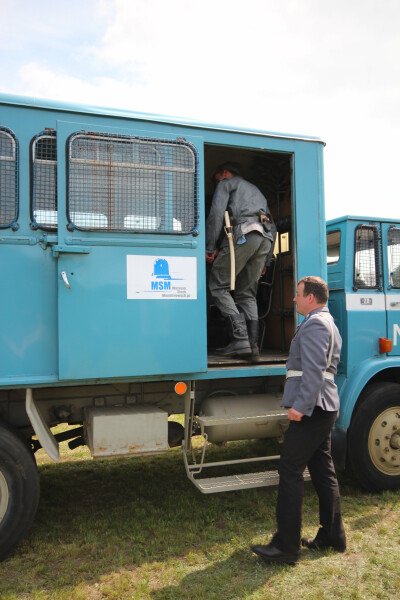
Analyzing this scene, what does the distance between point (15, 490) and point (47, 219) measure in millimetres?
1938

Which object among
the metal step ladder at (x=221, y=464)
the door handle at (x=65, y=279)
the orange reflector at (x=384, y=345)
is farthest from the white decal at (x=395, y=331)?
the door handle at (x=65, y=279)

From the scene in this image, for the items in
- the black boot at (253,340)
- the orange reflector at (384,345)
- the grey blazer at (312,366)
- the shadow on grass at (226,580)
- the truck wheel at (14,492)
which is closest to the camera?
the shadow on grass at (226,580)

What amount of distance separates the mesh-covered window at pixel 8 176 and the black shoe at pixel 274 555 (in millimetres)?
2868

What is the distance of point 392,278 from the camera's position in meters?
5.25

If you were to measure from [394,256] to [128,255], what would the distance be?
2835mm

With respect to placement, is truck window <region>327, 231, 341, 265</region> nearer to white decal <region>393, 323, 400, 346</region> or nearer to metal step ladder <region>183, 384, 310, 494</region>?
white decal <region>393, 323, 400, 346</region>

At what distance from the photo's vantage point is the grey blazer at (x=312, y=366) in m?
3.51

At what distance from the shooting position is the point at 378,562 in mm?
3674

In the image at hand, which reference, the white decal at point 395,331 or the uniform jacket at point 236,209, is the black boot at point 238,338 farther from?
the white decal at point 395,331

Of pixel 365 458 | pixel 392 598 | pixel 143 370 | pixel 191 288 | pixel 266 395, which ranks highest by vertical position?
pixel 191 288

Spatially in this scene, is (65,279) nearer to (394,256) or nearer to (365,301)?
(365,301)

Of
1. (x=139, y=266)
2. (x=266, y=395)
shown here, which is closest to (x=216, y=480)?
(x=266, y=395)

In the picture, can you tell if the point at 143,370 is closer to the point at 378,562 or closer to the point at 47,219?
the point at 47,219

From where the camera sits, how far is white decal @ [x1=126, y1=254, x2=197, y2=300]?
3971mm
